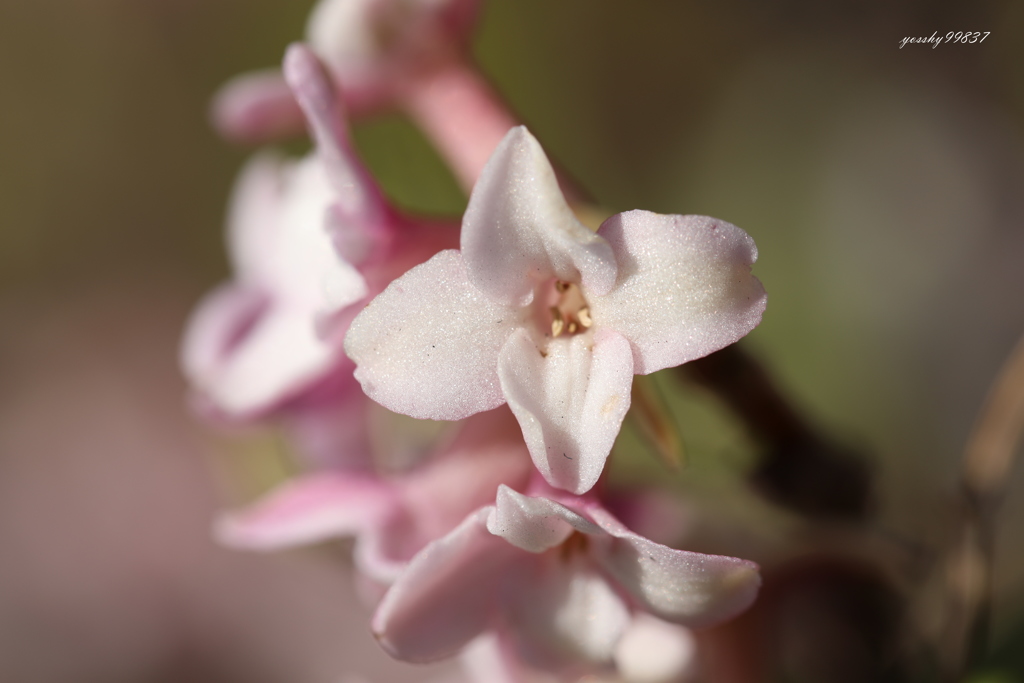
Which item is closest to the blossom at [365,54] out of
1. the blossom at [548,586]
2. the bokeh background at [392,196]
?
the blossom at [548,586]

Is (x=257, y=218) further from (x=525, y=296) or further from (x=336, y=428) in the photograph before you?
(x=525, y=296)

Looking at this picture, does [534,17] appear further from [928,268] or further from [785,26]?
[928,268]

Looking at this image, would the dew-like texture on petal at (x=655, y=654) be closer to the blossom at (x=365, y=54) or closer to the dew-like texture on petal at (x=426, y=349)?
the dew-like texture on petal at (x=426, y=349)

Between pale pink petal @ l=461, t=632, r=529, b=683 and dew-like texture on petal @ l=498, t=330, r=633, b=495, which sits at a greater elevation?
dew-like texture on petal @ l=498, t=330, r=633, b=495

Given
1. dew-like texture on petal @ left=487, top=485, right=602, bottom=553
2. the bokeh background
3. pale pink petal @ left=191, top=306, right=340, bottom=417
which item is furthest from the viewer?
the bokeh background

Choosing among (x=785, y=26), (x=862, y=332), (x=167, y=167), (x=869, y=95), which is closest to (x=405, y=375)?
(x=862, y=332)

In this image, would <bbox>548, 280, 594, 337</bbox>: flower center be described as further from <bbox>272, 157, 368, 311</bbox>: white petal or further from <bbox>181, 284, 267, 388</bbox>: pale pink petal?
<bbox>181, 284, 267, 388</bbox>: pale pink petal

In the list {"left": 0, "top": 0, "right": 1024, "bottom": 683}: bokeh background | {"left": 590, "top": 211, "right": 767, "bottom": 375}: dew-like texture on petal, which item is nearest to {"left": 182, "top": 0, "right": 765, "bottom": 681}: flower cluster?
{"left": 590, "top": 211, "right": 767, "bottom": 375}: dew-like texture on petal
